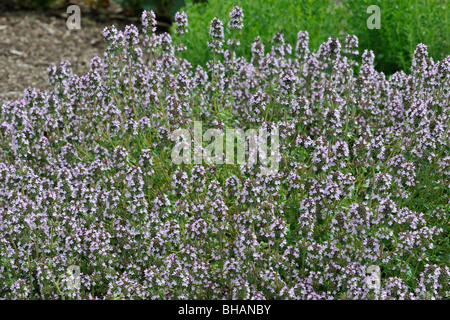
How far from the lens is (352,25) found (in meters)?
6.56

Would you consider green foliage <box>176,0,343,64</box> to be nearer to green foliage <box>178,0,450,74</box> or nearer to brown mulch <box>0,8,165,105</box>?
green foliage <box>178,0,450,74</box>

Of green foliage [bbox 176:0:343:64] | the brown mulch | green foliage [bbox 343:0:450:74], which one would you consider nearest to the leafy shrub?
green foliage [bbox 343:0:450:74]

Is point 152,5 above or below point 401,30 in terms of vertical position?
above

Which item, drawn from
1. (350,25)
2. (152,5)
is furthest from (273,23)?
(152,5)

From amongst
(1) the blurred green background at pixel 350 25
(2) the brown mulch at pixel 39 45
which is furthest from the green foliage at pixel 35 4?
(1) the blurred green background at pixel 350 25

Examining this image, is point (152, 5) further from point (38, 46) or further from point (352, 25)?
point (352, 25)

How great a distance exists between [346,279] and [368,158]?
3.10ft

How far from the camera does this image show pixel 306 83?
16.2ft

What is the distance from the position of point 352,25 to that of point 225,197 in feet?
10.4

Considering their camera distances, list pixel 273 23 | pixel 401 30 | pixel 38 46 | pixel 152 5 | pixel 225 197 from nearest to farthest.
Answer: pixel 225 197
pixel 401 30
pixel 273 23
pixel 38 46
pixel 152 5

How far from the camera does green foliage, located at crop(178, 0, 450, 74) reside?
20.1 feet

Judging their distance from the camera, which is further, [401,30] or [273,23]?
[273,23]

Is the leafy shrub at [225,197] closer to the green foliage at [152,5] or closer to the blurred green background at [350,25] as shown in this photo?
the blurred green background at [350,25]

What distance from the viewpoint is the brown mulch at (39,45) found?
24.4 ft
